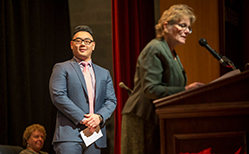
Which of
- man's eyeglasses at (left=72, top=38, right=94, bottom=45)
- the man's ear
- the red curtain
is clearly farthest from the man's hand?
the red curtain

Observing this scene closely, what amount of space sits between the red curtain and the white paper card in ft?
5.40

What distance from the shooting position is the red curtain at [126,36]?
4.27 m

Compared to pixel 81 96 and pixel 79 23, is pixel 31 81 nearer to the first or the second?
pixel 79 23

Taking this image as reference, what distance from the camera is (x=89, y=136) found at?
8.38 feet

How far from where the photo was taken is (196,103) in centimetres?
159

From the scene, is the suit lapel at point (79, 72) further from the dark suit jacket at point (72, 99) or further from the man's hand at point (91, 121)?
the man's hand at point (91, 121)

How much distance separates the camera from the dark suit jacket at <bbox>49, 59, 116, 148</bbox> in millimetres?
2514

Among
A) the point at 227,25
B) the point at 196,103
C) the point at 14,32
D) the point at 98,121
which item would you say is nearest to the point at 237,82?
the point at 196,103

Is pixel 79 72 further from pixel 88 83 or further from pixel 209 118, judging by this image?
pixel 209 118

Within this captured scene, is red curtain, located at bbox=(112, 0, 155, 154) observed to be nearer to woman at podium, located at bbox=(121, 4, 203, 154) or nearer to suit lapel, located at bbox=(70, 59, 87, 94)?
suit lapel, located at bbox=(70, 59, 87, 94)

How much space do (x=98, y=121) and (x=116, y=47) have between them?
186cm

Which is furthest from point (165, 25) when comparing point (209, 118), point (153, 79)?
point (209, 118)

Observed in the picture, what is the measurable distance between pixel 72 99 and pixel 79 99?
0.18 ft

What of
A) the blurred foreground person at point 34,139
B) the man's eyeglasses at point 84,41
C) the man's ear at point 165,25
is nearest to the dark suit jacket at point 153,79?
the man's ear at point 165,25
